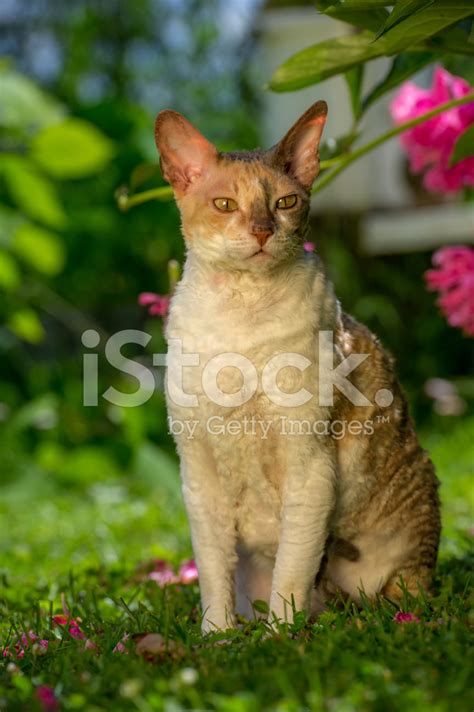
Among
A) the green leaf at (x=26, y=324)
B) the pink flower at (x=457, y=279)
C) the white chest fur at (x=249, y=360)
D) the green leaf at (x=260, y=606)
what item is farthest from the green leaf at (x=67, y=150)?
the green leaf at (x=260, y=606)

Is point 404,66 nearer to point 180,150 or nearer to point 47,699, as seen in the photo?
point 180,150

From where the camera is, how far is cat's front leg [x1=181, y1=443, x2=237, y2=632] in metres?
2.39

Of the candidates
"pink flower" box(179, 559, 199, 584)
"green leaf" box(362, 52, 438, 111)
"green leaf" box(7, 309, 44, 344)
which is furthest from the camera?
"green leaf" box(7, 309, 44, 344)

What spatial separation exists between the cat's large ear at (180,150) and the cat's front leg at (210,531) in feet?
2.15

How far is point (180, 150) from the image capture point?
2.36m

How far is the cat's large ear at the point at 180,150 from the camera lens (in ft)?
7.63

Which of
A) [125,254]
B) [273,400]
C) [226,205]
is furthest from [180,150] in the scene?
[125,254]

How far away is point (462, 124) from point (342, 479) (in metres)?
1.46

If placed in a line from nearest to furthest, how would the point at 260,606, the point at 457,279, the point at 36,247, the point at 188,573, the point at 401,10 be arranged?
the point at 401,10 < the point at 260,606 < the point at 188,573 < the point at 457,279 < the point at 36,247

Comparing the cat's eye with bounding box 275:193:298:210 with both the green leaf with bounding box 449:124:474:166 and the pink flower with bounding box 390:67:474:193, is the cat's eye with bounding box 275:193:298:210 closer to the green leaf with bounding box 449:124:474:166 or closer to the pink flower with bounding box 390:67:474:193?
the green leaf with bounding box 449:124:474:166

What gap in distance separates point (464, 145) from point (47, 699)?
6.09ft

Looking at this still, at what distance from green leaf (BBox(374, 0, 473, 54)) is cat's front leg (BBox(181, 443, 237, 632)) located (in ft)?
3.57

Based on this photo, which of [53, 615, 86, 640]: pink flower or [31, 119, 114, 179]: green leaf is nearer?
[53, 615, 86, 640]: pink flower

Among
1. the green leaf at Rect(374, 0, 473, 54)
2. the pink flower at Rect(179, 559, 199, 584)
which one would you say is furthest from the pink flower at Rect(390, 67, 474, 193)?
the pink flower at Rect(179, 559, 199, 584)
